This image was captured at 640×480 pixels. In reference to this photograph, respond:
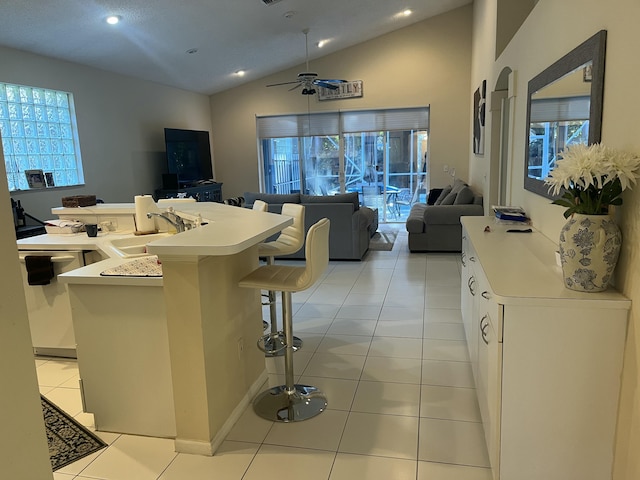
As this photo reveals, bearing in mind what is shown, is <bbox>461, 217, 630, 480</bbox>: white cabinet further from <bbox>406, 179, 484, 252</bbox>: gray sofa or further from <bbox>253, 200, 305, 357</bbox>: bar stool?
<bbox>406, 179, 484, 252</bbox>: gray sofa

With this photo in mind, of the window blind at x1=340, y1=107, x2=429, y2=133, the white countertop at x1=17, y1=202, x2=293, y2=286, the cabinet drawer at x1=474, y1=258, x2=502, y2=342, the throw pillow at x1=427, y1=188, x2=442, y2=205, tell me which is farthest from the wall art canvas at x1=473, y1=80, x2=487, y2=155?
the cabinet drawer at x1=474, y1=258, x2=502, y2=342

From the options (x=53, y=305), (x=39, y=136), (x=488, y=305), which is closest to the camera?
(x=488, y=305)

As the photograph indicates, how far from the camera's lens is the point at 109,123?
21.9 feet

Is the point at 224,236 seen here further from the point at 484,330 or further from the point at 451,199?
the point at 451,199

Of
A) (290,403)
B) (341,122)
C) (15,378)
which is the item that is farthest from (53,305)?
(341,122)

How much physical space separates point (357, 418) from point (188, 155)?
22.4 feet

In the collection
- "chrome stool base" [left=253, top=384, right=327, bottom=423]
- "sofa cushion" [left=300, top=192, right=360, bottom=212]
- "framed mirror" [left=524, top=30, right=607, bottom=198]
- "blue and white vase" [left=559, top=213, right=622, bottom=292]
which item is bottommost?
"chrome stool base" [left=253, top=384, right=327, bottom=423]

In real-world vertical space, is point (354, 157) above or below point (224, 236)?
above

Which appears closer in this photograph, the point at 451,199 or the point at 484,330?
the point at 484,330

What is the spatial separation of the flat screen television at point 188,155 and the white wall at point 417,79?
1584 millimetres

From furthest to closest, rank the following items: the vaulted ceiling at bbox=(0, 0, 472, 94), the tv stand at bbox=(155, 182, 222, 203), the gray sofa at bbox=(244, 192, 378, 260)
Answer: the tv stand at bbox=(155, 182, 222, 203) < the gray sofa at bbox=(244, 192, 378, 260) < the vaulted ceiling at bbox=(0, 0, 472, 94)

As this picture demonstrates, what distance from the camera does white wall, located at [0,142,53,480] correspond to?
94 cm

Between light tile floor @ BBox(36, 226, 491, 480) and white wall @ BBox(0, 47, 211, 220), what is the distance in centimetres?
370

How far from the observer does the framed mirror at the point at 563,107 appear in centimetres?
195
